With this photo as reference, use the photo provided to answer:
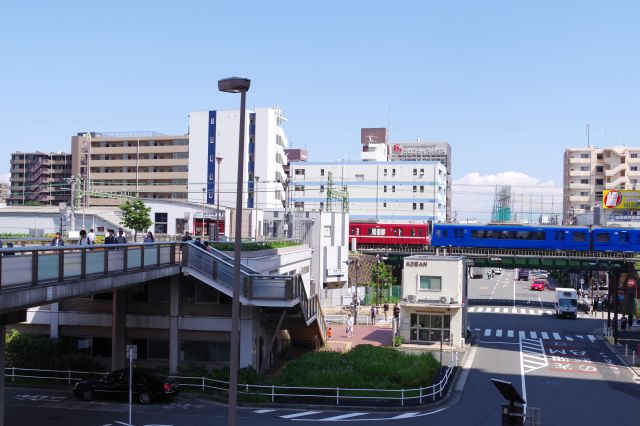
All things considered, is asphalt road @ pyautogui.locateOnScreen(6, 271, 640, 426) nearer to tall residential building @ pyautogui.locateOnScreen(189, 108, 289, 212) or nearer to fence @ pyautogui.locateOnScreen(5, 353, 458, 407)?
fence @ pyautogui.locateOnScreen(5, 353, 458, 407)

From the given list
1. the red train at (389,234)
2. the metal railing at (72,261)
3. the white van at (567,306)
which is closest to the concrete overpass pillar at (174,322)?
the metal railing at (72,261)

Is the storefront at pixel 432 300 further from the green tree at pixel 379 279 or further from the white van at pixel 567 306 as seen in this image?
the green tree at pixel 379 279

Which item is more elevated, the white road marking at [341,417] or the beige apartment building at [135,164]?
the beige apartment building at [135,164]

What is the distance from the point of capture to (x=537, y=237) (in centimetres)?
6775

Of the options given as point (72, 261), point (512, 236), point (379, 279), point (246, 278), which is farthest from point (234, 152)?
point (72, 261)

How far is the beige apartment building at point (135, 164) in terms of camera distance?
99062 millimetres

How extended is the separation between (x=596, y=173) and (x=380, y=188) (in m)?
42.3

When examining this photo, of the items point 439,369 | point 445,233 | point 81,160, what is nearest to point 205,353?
point 439,369

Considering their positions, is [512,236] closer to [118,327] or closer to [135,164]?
[118,327]

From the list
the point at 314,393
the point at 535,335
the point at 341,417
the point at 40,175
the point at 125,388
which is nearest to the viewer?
the point at 341,417

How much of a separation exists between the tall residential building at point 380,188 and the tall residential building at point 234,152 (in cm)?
1736

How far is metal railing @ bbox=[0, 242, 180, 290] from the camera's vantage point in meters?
15.9

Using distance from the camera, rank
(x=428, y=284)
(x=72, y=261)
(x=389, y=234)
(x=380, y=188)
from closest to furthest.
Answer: (x=72, y=261)
(x=428, y=284)
(x=389, y=234)
(x=380, y=188)

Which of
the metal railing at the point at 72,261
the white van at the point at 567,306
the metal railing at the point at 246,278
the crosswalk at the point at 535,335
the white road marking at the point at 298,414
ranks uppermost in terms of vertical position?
the metal railing at the point at 72,261
